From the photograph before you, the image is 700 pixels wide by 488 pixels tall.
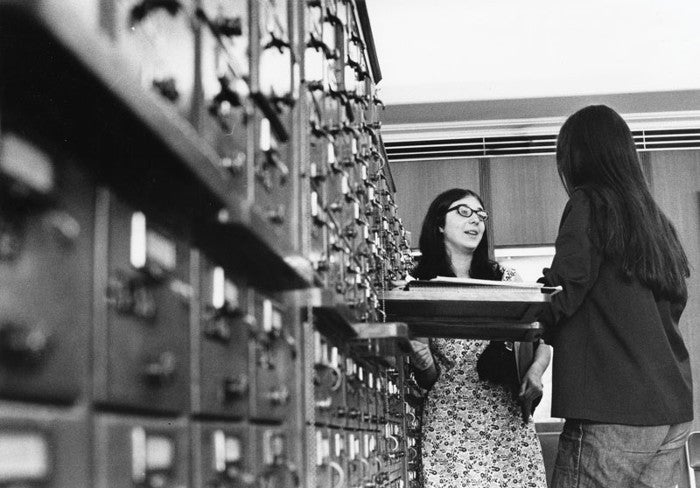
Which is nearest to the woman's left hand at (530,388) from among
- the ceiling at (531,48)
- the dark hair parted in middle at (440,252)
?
the dark hair parted in middle at (440,252)

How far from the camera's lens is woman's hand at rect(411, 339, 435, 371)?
300 centimetres

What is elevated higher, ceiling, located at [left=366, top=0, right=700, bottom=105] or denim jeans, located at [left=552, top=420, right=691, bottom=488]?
ceiling, located at [left=366, top=0, right=700, bottom=105]

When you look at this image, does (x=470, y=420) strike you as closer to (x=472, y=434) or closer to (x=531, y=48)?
(x=472, y=434)

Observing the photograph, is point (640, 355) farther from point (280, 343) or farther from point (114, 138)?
point (114, 138)

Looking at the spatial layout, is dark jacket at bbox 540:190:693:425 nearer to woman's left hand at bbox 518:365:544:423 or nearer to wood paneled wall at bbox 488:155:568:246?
woman's left hand at bbox 518:365:544:423

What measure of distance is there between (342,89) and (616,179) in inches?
34.9

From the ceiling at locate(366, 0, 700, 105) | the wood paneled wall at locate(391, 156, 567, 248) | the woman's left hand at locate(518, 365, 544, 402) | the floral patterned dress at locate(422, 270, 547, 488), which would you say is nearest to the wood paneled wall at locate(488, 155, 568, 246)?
the wood paneled wall at locate(391, 156, 567, 248)

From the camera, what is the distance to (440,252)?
136 inches

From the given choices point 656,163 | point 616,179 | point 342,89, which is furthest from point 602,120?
point 656,163

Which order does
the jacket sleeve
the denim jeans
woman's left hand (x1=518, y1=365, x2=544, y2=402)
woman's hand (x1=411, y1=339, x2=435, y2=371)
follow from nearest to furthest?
the denim jeans < the jacket sleeve < woman's hand (x1=411, y1=339, x2=435, y2=371) < woman's left hand (x1=518, y1=365, x2=544, y2=402)

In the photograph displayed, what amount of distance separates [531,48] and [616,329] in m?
3.33

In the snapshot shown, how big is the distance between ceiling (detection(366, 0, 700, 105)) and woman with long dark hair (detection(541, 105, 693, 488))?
2.74 metres

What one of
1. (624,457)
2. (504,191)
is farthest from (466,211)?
(504,191)

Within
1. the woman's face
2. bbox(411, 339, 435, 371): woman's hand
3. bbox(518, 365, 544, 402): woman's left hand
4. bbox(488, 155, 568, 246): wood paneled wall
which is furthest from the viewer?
bbox(488, 155, 568, 246): wood paneled wall
